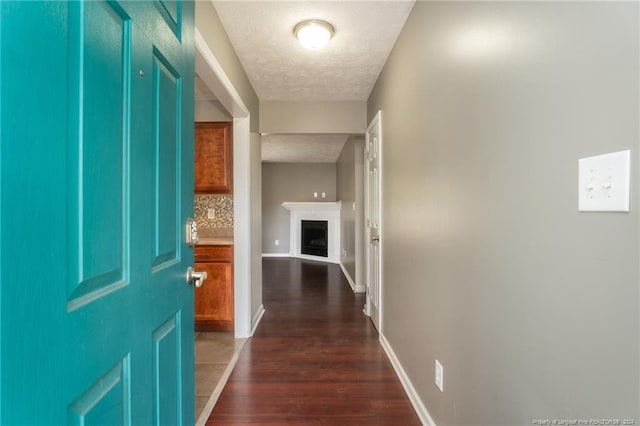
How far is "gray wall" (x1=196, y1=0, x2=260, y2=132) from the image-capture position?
1.79 m

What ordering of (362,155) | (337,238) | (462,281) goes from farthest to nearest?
(337,238) → (362,155) → (462,281)

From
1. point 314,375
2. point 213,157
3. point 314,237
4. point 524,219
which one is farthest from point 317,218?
point 524,219

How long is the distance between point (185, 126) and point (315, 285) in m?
4.12

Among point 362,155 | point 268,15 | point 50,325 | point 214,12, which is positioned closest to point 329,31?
point 268,15

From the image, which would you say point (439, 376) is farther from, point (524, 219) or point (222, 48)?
point (222, 48)

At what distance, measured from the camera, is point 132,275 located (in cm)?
82

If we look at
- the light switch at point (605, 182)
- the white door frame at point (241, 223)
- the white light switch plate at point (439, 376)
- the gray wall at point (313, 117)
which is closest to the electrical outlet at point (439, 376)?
the white light switch plate at point (439, 376)

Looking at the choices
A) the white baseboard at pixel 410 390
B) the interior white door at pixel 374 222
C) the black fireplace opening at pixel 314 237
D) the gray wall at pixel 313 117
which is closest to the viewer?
the white baseboard at pixel 410 390

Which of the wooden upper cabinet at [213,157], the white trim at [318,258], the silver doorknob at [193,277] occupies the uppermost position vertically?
the wooden upper cabinet at [213,157]

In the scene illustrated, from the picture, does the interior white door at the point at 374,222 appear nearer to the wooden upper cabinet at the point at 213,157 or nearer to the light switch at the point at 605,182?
the wooden upper cabinet at the point at 213,157

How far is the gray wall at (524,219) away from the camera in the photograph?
0.68 metres

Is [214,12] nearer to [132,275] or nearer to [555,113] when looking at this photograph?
[132,275]

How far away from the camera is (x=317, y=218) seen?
7711 mm

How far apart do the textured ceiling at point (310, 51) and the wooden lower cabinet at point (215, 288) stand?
5.38 feet
